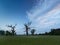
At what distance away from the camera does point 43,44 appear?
8.28 meters

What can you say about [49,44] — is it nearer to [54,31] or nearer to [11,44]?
[11,44]

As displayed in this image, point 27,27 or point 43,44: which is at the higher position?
point 27,27

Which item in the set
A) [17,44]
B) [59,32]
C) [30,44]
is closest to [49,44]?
[30,44]

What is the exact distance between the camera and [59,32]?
3052 cm

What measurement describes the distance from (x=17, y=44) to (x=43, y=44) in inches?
54.6

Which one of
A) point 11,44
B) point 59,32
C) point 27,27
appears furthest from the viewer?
point 27,27

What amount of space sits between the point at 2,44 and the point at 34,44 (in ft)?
5.59

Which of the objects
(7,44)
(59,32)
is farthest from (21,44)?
(59,32)

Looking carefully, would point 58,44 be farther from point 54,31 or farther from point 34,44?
point 54,31

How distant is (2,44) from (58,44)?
3019 mm

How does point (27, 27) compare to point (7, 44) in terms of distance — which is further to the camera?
point (27, 27)

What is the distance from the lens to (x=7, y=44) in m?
8.24

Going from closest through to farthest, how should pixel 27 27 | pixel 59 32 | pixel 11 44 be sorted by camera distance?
pixel 11 44 < pixel 59 32 < pixel 27 27

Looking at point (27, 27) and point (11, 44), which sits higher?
point (27, 27)
